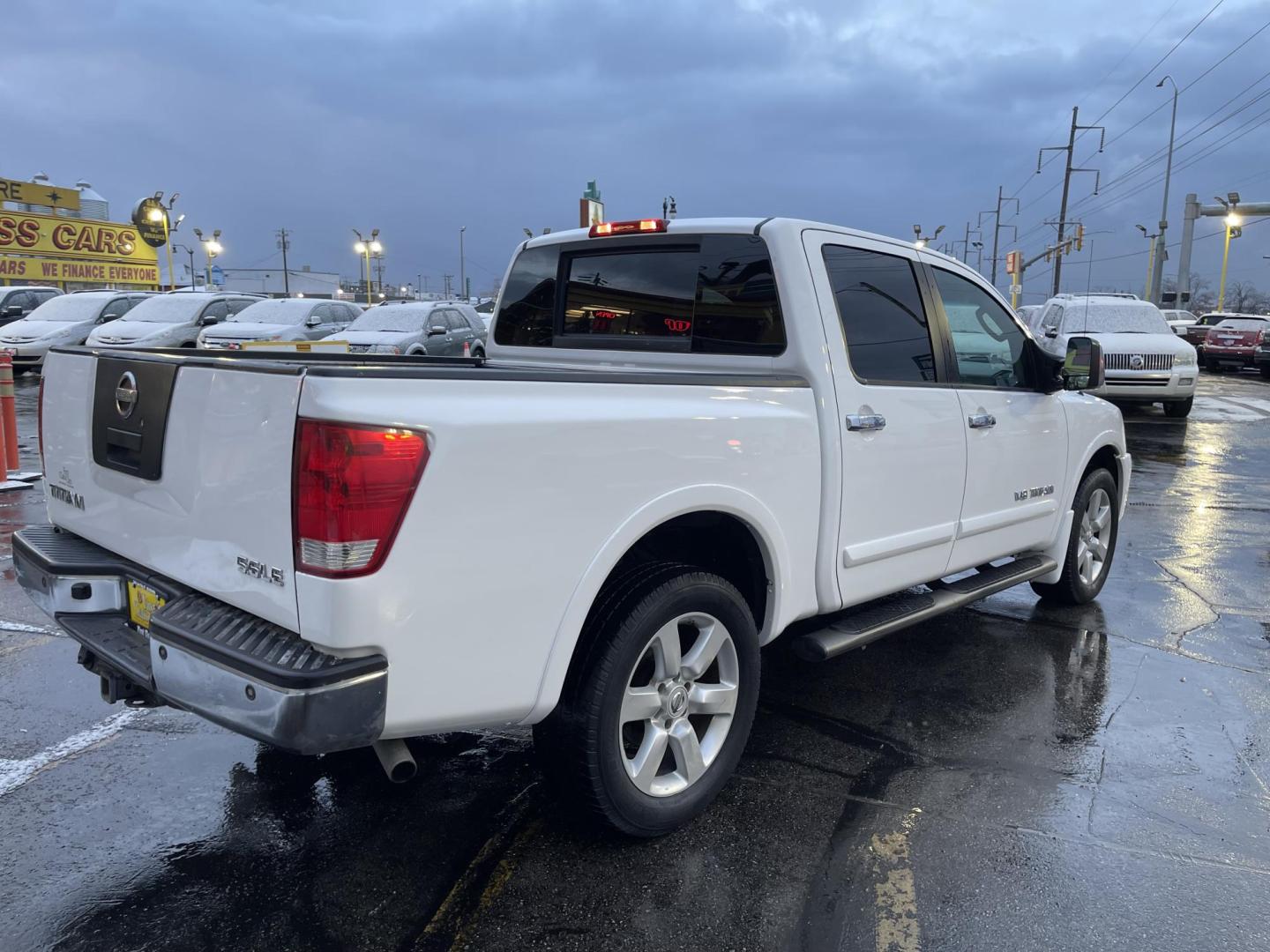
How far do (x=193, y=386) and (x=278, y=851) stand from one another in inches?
57.1

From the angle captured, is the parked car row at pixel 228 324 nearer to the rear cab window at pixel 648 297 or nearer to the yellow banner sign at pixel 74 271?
the rear cab window at pixel 648 297

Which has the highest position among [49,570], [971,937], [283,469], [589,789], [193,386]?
[193,386]

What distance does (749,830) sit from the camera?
3.12 meters

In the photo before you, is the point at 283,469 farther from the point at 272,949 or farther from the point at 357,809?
the point at 357,809

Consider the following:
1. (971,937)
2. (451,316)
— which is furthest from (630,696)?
(451,316)

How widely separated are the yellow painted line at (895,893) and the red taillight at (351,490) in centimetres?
172

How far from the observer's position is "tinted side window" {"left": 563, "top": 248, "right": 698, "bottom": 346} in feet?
12.7

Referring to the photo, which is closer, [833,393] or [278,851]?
[278,851]

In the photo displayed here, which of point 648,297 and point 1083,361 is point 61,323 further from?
point 1083,361

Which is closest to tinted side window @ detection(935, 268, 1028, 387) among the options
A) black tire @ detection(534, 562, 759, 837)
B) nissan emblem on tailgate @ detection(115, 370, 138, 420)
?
black tire @ detection(534, 562, 759, 837)

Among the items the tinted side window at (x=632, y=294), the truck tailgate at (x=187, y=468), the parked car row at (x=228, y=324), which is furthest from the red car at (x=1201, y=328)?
the truck tailgate at (x=187, y=468)

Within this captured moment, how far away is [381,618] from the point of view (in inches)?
88.0

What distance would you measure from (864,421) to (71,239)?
4513cm

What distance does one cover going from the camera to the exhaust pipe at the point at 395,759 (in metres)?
2.55
